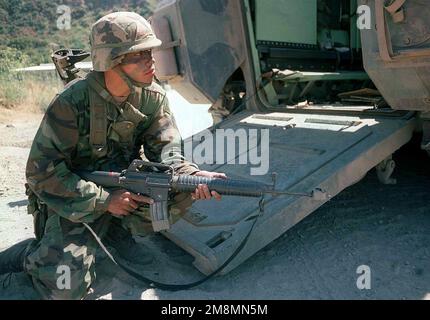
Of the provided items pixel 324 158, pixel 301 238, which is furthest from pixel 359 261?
pixel 324 158

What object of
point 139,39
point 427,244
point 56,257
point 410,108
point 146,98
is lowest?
point 427,244

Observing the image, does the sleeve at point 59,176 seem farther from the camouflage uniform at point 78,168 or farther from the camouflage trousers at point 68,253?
the camouflage trousers at point 68,253

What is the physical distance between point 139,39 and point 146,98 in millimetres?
412

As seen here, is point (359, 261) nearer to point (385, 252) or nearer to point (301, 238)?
point (385, 252)

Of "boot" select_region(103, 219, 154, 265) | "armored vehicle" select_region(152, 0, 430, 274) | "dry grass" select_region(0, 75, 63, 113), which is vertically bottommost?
"dry grass" select_region(0, 75, 63, 113)

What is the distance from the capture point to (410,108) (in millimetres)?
2881

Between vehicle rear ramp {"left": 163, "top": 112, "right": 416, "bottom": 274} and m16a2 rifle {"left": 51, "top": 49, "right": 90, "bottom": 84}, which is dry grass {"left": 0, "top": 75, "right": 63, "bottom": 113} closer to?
m16a2 rifle {"left": 51, "top": 49, "right": 90, "bottom": 84}

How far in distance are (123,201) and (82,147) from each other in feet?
1.42

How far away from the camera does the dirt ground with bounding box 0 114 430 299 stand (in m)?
2.43

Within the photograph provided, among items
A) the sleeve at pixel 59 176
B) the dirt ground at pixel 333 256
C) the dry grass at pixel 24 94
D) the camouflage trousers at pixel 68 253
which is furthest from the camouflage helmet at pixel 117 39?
the dry grass at pixel 24 94

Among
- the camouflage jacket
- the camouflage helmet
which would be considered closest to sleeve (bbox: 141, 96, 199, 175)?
the camouflage jacket

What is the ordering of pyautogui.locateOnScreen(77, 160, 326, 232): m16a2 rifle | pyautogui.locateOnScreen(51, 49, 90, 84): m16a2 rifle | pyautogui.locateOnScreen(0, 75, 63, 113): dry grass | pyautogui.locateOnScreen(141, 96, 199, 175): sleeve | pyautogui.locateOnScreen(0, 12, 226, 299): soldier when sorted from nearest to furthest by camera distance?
pyautogui.locateOnScreen(77, 160, 326, 232): m16a2 rifle
pyautogui.locateOnScreen(0, 12, 226, 299): soldier
pyautogui.locateOnScreen(141, 96, 199, 175): sleeve
pyautogui.locateOnScreen(51, 49, 90, 84): m16a2 rifle
pyautogui.locateOnScreen(0, 75, 63, 113): dry grass

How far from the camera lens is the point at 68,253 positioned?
2.41 metres

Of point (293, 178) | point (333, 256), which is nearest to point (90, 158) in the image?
point (293, 178)
